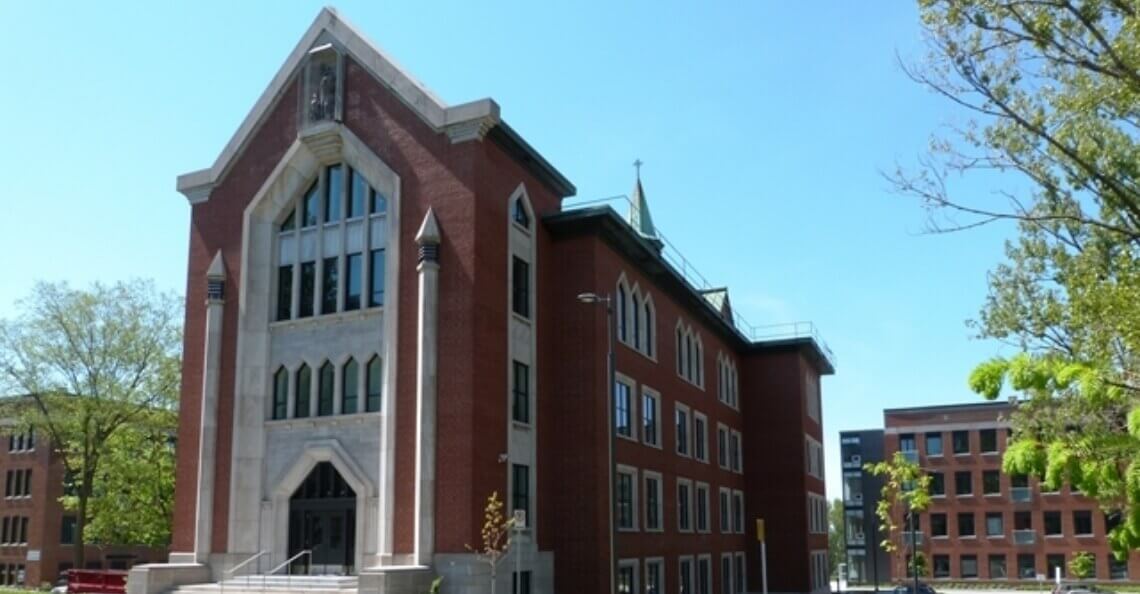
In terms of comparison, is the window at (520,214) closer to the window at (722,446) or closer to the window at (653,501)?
the window at (653,501)

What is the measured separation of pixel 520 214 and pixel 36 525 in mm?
53649

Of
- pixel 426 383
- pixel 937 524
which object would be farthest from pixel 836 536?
pixel 426 383

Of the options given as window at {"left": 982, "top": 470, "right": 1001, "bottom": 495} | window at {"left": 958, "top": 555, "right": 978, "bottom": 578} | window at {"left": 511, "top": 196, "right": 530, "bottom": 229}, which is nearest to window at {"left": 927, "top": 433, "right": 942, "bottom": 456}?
window at {"left": 982, "top": 470, "right": 1001, "bottom": 495}

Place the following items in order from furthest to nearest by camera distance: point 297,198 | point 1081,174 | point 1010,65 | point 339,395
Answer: point 297,198 < point 339,395 < point 1081,174 < point 1010,65

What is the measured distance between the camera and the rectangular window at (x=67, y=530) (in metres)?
72.7

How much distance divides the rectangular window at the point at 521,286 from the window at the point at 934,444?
5990 centimetres

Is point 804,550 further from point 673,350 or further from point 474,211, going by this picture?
point 474,211

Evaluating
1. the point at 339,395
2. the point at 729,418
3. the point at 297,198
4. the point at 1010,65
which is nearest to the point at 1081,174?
the point at 1010,65

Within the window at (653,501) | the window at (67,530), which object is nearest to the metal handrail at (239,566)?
the window at (653,501)

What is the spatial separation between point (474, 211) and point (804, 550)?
105 ft

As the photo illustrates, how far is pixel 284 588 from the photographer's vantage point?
3028 centimetres

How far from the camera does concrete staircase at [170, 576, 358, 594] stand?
2923 cm

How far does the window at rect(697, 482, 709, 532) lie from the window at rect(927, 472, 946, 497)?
4170 centimetres

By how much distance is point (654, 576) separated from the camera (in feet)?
130
